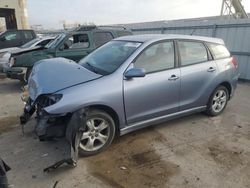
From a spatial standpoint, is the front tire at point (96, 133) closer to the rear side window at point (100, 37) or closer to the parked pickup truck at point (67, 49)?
the parked pickup truck at point (67, 49)

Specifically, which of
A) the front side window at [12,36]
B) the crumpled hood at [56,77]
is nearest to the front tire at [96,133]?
the crumpled hood at [56,77]

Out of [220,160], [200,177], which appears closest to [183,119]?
[220,160]

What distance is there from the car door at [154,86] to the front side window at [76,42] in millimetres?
4035

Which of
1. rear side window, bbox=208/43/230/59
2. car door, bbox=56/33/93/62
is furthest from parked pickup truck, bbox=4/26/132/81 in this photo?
rear side window, bbox=208/43/230/59

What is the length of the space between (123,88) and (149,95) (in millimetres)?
533

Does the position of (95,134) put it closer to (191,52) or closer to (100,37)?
(191,52)

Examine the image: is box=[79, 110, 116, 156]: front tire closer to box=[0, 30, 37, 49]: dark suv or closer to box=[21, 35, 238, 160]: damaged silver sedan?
box=[21, 35, 238, 160]: damaged silver sedan

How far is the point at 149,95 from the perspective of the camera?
4203mm

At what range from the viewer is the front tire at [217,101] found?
17.5 feet

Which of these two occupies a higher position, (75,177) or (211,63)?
(211,63)

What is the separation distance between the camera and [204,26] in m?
10.7

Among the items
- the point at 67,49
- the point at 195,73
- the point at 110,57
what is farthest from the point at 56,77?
the point at 67,49

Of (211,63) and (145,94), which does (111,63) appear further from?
(211,63)

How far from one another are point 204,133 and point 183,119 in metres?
0.70
